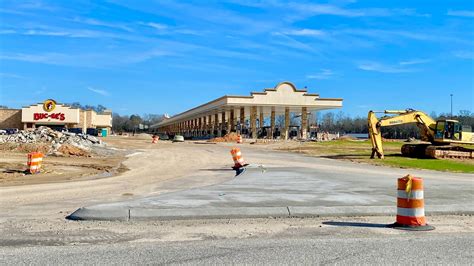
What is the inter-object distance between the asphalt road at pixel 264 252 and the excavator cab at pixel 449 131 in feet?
101

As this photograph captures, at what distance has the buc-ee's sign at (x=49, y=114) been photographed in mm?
100938

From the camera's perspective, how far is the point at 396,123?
35.6 m

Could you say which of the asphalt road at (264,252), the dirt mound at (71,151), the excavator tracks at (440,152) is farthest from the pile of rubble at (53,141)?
the asphalt road at (264,252)

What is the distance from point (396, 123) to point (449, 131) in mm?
4307

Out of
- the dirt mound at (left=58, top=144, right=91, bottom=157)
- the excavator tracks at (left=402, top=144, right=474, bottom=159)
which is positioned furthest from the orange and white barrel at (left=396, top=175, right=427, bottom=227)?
the dirt mound at (left=58, top=144, right=91, bottom=157)

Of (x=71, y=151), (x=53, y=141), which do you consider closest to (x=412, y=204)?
(x=71, y=151)

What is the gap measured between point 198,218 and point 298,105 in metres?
64.6

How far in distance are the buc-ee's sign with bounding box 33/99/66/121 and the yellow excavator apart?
82.6m

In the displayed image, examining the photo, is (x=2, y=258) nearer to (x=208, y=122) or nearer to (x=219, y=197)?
(x=219, y=197)

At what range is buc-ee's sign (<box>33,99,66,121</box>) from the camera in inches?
3974

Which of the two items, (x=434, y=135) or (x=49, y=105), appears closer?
(x=434, y=135)

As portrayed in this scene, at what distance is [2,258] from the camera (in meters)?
6.31

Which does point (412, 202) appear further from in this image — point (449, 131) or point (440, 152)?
point (449, 131)

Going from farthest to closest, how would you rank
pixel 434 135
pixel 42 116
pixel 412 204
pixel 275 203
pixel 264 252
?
pixel 42 116, pixel 434 135, pixel 275 203, pixel 412 204, pixel 264 252
